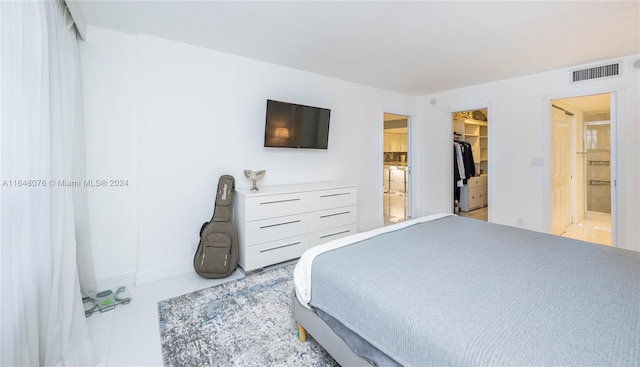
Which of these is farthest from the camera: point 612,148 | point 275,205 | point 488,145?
point 488,145

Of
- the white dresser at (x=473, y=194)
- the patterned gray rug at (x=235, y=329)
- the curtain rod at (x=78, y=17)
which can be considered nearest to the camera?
the patterned gray rug at (x=235, y=329)

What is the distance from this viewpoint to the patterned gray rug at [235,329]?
155 centimetres

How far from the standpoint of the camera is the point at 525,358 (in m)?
→ 0.75

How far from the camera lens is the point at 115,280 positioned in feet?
7.90

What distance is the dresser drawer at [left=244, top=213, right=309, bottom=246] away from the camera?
2.63m

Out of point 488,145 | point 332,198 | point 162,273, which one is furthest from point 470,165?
point 162,273

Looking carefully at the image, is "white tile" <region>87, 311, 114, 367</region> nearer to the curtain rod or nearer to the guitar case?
the guitar case

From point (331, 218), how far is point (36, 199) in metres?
2.47

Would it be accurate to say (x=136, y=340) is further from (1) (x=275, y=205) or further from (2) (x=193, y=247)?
(1) (x=275, y=205)

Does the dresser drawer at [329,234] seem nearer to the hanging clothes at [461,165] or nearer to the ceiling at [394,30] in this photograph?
the ceiling at [394,30]

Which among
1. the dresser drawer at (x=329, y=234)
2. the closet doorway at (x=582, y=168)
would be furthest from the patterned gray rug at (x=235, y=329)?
the closet doorway at (x=582, y=168)

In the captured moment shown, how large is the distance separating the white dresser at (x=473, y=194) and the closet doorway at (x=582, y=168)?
1525 millimetres

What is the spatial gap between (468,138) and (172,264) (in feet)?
20.3

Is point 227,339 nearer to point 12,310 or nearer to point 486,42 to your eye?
point 12,310
